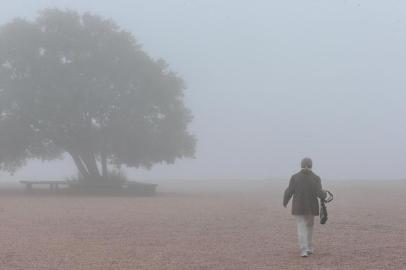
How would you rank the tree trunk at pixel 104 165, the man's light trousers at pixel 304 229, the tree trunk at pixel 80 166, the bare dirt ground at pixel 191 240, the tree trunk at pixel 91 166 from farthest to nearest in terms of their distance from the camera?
the tree trunk at pixel 80 166
the tree trunk at pixel 91 166
the tree trunk at pixel 104 165
the man's light trousers at pixel 304 229
the bare dirt ground at pixel 191 240

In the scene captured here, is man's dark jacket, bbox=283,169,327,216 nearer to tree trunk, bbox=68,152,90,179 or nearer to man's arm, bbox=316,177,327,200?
man's arm, bbox=316,177,327,200

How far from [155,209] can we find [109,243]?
8.86 meters

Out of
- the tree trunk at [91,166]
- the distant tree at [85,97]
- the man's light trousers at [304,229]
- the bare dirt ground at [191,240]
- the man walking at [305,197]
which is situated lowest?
the bare dirt ground at [191,240]

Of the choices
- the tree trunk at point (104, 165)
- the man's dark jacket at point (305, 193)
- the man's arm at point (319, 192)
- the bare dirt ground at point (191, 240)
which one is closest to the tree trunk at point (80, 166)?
the tree trunk at point (104, 165)

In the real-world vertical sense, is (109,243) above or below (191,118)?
below

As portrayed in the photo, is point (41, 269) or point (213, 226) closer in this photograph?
point (41, 269)

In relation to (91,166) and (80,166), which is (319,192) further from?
(80,166)

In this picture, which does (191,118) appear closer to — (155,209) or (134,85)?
(134,85)

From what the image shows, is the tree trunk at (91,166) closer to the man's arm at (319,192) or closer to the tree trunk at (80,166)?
the tree trunk at (80,166)

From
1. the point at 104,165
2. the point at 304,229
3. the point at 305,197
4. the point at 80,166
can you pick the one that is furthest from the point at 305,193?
the point at 80,166

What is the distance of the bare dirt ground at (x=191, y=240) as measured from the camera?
9.33m

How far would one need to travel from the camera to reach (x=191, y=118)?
119ft

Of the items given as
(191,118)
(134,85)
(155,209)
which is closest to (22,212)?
(155,209)

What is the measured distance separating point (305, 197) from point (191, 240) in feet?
10.4
